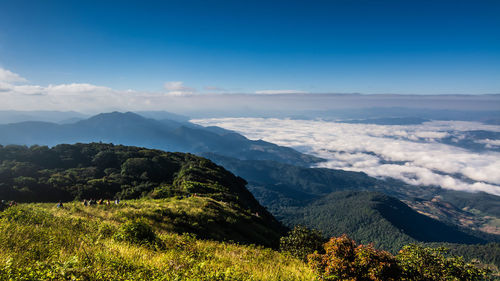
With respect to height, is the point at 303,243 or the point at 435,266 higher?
the point at 435,266

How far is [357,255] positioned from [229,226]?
1760cm

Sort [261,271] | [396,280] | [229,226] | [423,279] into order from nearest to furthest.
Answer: [261,271]
[396,280]
[423,279]
[229,226]

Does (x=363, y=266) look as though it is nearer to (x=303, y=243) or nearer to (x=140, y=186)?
(x=303, y=243)

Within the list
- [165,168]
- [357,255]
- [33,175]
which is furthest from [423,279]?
[33,175]

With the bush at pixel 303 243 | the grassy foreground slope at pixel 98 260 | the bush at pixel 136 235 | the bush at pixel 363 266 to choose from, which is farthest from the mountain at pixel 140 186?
the bush at pixel 363 266

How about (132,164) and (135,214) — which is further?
(132,164)

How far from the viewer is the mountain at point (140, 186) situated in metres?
23.8

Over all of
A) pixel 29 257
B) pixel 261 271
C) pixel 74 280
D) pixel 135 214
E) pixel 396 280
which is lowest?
pixel 135 214

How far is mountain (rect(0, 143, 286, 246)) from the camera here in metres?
23.8

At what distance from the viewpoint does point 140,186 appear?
4691 centimetres

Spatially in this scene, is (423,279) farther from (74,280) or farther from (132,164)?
(132,164)

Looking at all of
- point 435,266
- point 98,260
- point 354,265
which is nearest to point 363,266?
point 354,265

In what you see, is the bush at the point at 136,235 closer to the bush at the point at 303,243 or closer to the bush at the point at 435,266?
the bush at the point at 303,243

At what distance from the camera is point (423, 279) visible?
1086 centimetres
